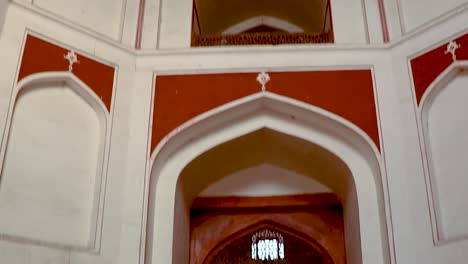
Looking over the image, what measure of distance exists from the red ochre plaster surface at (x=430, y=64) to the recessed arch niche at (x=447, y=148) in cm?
5

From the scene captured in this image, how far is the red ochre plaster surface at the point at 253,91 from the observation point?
4.71 metres

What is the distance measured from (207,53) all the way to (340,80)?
1.07 m

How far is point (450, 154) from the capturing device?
13.9 ft

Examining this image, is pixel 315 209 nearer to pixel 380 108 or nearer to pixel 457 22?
pixel 380 108

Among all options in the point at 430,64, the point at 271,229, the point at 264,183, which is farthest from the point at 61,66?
the point at 430,64

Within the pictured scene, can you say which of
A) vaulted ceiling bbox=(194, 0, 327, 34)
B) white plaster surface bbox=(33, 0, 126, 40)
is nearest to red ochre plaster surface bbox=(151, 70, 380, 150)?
white plaster surface bbox=(33, 0, 126, 40)

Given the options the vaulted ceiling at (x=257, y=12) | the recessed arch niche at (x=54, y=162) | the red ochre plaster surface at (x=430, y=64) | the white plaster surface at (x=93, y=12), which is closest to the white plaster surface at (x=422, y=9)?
the red ochre plaster surface at (x=430, y=64)

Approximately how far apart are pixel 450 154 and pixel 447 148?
2.1 inches

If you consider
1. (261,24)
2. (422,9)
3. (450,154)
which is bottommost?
(450,154)

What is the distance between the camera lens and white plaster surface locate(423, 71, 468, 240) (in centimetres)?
406

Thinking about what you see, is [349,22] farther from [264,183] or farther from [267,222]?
[267,222]

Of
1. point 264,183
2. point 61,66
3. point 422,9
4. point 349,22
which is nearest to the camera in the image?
point 61,66

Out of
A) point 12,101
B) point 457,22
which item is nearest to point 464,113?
point 457,22

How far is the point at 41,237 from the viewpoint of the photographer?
3959mm
